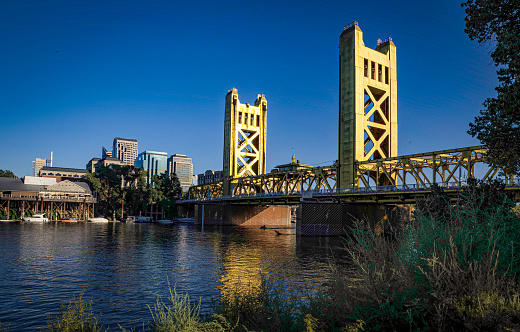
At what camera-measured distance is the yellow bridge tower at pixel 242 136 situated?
113 m

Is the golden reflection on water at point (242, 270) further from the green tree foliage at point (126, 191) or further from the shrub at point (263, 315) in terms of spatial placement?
the green tree foliage at point (126, 191)

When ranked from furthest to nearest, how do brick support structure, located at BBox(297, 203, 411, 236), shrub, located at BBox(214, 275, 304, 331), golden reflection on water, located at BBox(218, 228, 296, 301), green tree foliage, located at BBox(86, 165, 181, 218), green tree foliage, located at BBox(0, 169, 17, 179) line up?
green tree foliage, located at BBox(0, 169, 17, 179) < green tree foliage, located at BBox(86, 165, 181, 218) < brick support structure, located at BBox(297, 203, 411, 236) < golden reflection on water, located at BBox(218, 228, 296, 301) < shrub, located at BBox(214, 275, 304, 331)

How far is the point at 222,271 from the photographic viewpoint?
2802cm

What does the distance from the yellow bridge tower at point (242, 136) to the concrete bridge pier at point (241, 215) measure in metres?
7.36

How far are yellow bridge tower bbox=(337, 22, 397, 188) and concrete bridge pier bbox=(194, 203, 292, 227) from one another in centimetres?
4258

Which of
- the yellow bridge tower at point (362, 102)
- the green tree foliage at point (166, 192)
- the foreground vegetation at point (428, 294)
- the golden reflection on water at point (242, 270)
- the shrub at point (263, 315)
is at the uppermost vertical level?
the yellow bridge tower at point (362, 102)

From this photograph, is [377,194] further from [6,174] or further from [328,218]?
[6,174]

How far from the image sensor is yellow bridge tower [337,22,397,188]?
67000mm

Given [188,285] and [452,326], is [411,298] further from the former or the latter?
[188,285]

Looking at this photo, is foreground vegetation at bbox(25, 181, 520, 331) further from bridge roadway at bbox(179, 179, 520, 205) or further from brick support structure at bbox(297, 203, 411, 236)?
brick support structure at bbox(297, 203, 411, 236)

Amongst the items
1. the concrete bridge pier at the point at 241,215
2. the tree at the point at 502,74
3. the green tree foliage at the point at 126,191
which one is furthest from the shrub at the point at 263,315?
the green tree foliage at the point at 126,191

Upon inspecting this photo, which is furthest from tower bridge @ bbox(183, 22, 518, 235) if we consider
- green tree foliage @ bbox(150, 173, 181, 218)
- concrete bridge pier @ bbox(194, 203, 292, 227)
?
green tree foliage @ bbox(150, 173, 181, 218)

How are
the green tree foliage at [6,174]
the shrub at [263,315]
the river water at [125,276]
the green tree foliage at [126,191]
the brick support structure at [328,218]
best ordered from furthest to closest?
1. the green tree foliage at [6,174]
2. the green tree foliage at [126,191]
3. the brick support structure at [328,218]
4. the river water at [125,276]
5. the shrub at [263,315]

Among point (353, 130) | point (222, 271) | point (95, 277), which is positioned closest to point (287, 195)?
point (353, 130)
